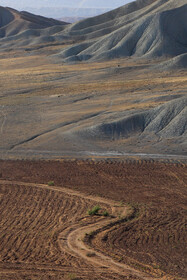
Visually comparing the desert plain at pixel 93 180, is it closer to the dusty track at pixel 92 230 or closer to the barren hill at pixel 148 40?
the dusty track at pixel 92 230

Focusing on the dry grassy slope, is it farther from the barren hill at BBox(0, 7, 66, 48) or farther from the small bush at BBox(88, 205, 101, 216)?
the barren hill at BBox(0, 7, 66, 48)

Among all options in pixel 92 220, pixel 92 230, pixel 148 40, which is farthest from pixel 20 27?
pixel 92 230

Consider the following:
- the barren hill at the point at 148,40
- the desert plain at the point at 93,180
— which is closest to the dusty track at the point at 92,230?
the desert plain at the point at 93,180

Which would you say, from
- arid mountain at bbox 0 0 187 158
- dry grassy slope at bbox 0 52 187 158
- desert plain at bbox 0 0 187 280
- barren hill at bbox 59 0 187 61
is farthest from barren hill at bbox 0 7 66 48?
desert plain at bbox 0 0 187 280

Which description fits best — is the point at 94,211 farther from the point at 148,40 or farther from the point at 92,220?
the point at 148,40

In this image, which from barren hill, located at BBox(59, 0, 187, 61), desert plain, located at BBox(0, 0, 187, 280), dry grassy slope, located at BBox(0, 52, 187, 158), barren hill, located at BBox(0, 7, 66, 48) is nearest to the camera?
desert plain, located at BBox(0, 0, 187, 280)

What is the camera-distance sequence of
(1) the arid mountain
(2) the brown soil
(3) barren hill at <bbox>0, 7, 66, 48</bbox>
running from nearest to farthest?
(2) the brown soil
(1) the arid mountain
(3) barren hill at <bbox>0, 7, 66, 48</bbox>

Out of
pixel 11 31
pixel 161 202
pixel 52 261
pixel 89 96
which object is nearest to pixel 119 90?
pixel 89 96

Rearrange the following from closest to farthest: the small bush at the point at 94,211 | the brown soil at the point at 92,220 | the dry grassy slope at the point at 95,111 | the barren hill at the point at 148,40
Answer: the brown soil at the point at 92,220 < the small bush at the point at 94,211 < the dry grassy slope at the point at 95,111 < the barren hill at the point at 148,40

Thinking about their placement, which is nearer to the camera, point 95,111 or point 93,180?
point 93,180
